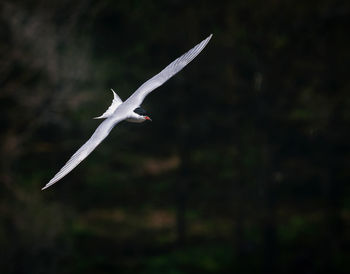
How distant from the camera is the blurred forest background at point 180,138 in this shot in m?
13.1

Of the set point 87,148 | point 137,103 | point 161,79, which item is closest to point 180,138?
point 161,79

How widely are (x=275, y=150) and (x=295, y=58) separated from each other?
8.08ft

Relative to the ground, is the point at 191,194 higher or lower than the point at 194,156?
lower

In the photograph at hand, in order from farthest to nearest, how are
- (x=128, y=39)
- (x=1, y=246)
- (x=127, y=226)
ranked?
(x=127, y=226) < (x=128, y=39) < (x=1, y=246)

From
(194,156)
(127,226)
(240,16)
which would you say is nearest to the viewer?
(240,16)

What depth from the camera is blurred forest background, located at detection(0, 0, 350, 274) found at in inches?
517

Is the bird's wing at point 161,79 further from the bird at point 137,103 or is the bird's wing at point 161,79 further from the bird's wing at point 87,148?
the bird's wing at point 87,148

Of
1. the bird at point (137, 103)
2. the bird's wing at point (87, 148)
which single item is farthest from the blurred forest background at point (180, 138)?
the bird's wing at point (87, 148)

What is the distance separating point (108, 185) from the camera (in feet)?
57.7

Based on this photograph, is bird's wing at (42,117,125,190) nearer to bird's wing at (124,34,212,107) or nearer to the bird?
the bird

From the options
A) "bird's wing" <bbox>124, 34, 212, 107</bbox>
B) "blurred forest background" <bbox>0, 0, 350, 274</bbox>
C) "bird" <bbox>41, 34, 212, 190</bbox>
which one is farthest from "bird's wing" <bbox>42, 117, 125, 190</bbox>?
"blurred forest background" <bbox>0, 0, 350, 274</bbox>

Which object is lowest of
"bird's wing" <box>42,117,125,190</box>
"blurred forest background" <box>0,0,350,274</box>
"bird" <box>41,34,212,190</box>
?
"bird's wing" <box>42,117,125,190</box>

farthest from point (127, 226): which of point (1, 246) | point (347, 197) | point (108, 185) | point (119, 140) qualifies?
point (347, 197)

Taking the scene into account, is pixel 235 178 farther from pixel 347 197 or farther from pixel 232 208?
pixel 347 197
